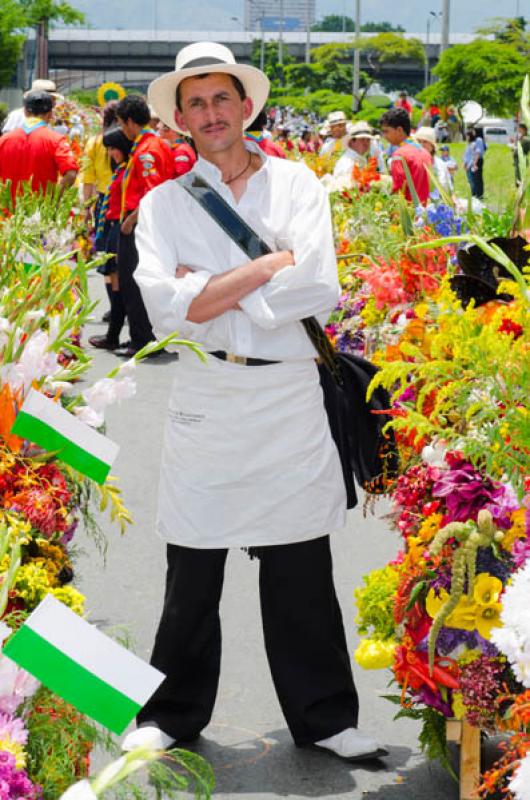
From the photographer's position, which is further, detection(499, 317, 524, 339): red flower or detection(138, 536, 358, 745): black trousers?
detection(138, 536, 358, 745): black trousers

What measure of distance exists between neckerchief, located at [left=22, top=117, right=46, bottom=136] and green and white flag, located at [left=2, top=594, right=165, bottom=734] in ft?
26.6

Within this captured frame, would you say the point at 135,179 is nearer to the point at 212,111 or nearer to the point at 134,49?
the point at 212,111

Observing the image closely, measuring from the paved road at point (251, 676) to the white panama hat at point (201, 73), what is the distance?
156 centimetres

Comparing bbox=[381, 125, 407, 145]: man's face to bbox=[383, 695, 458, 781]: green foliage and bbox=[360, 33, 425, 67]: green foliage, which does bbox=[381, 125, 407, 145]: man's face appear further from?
bbox=[360, 33, 425, 67]: green foliage

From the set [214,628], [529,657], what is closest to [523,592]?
[529,657]

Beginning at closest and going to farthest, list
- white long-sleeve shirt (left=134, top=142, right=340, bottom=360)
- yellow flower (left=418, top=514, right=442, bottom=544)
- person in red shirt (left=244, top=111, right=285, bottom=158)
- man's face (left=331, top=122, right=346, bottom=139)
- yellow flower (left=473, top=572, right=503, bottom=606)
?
yellow flower (left=473, top=572, right=503, bottom=606), yellow flower (left=418, top=514, right=442, bottom=544), white long-sleeve shirt (left=134, top=142, right=340, bottom=360), person in red shirt (left=244, top=111, right=285, bottom=158), man's face (left=331, top=122, right=346, bottom=139)

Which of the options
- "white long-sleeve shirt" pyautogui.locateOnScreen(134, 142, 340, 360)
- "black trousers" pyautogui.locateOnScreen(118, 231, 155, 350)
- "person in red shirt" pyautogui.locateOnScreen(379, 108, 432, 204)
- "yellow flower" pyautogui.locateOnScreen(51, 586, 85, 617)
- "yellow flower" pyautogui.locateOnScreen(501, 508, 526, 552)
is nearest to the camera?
"yellow flower" pyautogui.locateOnScreen(51, 586, 85, 617)

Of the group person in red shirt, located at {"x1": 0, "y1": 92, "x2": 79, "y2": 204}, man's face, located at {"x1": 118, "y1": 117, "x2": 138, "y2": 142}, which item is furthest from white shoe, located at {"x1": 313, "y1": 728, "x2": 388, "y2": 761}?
man's face, located at {"x1": 118, "y1": 117, "x2": 138, "y2": 142}

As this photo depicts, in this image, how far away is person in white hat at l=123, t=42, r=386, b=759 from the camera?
370cm

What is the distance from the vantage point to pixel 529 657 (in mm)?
2025

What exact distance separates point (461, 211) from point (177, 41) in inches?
4820

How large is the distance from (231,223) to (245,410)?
0.53 meters

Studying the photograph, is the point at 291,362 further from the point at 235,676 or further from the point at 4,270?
the point at 235,676

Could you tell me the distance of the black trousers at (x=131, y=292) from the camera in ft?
34.1
